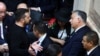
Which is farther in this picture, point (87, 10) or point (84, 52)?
point (87, 10)

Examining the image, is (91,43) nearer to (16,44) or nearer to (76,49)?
(76,49)

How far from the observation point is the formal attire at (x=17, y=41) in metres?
4.95

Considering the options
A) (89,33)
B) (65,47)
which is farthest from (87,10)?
(89,33)

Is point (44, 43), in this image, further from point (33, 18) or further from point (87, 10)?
point (33, 18)

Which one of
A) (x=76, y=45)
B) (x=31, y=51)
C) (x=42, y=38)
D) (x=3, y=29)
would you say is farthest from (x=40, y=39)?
(x=3, y=29)

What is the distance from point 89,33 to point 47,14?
2618mm

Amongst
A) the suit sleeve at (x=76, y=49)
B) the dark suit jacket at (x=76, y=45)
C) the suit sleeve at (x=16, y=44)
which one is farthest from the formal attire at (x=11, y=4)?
the suit sleeve at (x=76, y=49)

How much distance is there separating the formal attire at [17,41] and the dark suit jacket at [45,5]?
1.93 meters

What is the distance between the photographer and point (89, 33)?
450 centimetres

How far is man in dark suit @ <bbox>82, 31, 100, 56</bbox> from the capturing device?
14.6 ft

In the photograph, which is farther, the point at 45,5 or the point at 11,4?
the point at 45,5

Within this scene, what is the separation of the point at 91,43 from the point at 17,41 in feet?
3.66

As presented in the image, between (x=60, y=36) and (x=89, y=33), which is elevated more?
(x=89, y=33)

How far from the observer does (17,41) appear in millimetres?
4945
